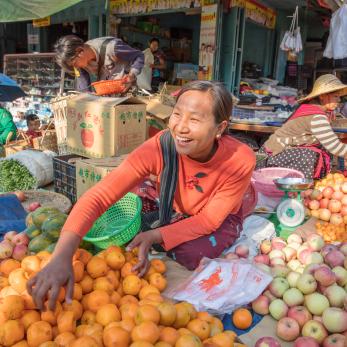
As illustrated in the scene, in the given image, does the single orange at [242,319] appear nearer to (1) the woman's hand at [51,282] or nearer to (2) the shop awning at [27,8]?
(1) the woman's hand at [51,282]

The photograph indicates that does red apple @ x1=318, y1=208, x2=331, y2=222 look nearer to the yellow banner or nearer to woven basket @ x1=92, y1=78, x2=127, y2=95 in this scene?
woven basket @ x1=92, y1=78, x2=127, y2=95

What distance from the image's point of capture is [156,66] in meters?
8.94

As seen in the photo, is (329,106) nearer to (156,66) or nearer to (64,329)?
(64,329)

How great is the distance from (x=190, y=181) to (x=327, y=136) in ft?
6.89

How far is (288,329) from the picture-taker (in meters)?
1.82

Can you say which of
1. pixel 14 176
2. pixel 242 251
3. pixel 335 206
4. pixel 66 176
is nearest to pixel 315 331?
pixel 242 251

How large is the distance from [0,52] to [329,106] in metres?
10.9

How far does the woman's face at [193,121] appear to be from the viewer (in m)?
1.95

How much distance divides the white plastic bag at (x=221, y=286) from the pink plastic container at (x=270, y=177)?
142 cm

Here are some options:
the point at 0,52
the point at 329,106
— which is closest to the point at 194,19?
the point at 0,52

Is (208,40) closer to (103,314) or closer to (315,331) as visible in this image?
(315,331)

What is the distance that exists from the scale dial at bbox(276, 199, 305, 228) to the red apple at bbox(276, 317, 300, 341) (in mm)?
1329

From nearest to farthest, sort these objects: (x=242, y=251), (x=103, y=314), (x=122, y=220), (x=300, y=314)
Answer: (x=103, y=314), (x=300, y=314), (x=242, y=251), (x=122, y=220)

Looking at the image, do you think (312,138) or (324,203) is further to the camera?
(312,138)
